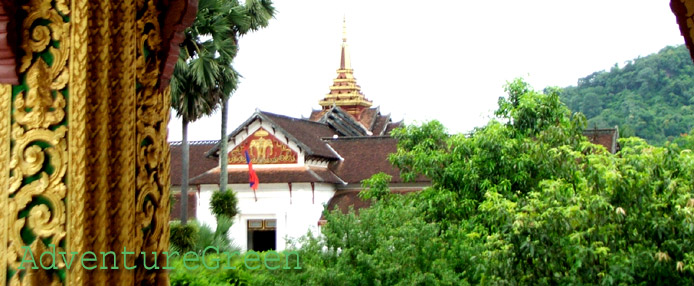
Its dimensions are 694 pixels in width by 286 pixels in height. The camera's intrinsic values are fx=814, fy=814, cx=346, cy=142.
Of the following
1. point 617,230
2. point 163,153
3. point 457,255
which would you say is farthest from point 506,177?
point 163,153

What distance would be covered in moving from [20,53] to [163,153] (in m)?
0.47

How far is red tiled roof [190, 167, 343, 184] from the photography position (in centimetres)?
1681

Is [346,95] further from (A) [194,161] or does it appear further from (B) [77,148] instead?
(B) [77,148]

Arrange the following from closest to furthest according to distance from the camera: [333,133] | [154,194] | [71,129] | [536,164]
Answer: [71,129] < [154,194] < [536,164] < [333,133]

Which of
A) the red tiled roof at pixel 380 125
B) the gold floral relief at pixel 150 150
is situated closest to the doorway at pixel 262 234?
the red tiled roof at pixel 380 125

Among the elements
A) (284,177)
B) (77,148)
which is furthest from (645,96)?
(77,148)

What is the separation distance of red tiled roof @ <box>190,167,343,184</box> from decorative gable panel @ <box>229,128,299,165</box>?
7.7 inches

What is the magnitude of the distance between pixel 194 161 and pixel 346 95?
8.06 metres

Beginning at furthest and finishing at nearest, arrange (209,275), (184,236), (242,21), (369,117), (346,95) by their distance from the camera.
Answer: (346,95), (369,117), (242,21), (184,236), (209,275)

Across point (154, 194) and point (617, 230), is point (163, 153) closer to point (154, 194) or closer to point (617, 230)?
point (154, 194)

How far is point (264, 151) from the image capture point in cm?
1739

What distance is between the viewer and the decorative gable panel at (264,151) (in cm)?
1727

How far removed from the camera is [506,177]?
9.32 m

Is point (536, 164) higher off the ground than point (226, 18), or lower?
lower
